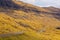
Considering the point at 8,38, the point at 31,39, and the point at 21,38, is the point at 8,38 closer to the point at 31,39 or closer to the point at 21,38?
the point at 21,38

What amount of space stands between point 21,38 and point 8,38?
806 cm

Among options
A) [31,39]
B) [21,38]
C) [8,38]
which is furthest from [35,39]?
[8,38]

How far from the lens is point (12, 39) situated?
335 feet

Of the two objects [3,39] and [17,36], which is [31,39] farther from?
[3,39]

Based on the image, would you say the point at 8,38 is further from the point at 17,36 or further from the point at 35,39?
the point at 35,39

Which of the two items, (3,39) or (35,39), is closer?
(3,39)

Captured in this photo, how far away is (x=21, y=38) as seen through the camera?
107 meters

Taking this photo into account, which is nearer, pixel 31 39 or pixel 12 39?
pixel 12 39

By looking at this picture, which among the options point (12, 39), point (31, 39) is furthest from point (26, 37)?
point (12, 39)

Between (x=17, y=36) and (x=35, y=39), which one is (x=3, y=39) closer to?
(x=17, y=36)

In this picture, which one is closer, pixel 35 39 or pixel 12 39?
pixel 12 39

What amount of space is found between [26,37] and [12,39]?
13.2m

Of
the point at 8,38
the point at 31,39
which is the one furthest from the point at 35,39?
the point at 8,38

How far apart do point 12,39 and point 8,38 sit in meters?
2.53
